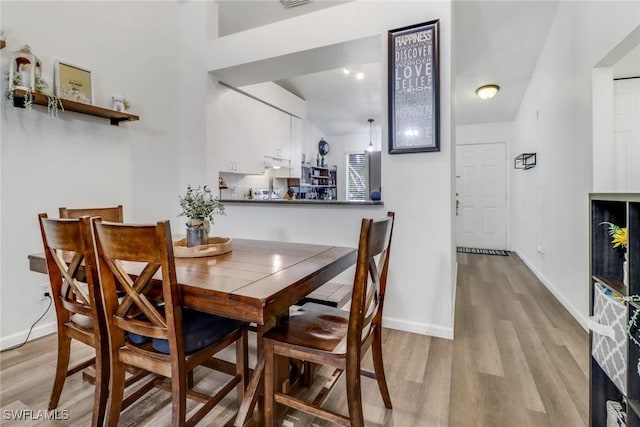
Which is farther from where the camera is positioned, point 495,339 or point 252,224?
point 252,224

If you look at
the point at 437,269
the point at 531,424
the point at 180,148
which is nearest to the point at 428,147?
the point at 437,269

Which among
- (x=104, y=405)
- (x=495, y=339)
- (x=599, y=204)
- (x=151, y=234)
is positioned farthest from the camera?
(x=495, y=339)

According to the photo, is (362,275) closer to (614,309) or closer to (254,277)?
(254,277)

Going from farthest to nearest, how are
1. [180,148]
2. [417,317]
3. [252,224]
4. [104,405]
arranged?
[180,148] → [252,224] → [417,317] → [104,405]

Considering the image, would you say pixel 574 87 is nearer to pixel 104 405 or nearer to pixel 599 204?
pixel 599 204

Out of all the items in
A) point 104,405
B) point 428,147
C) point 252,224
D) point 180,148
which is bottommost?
point 104,405

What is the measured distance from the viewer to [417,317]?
242cm

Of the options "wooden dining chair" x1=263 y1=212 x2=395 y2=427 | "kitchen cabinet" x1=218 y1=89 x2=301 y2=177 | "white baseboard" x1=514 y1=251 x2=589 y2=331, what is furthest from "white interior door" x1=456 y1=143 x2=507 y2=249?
"wooden dining chair" x1=263 y1=212 x2=395 y2=427

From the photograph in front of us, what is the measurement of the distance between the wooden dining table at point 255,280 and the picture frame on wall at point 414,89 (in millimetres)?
1165

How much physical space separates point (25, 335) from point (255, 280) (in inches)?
91.0

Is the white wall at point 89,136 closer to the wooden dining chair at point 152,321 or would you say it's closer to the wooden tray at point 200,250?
the wooden tray at point 200,250

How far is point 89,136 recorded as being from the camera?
2.64m

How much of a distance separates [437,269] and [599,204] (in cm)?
126

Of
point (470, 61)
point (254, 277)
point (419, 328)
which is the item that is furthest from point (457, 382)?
point (470, 61)
